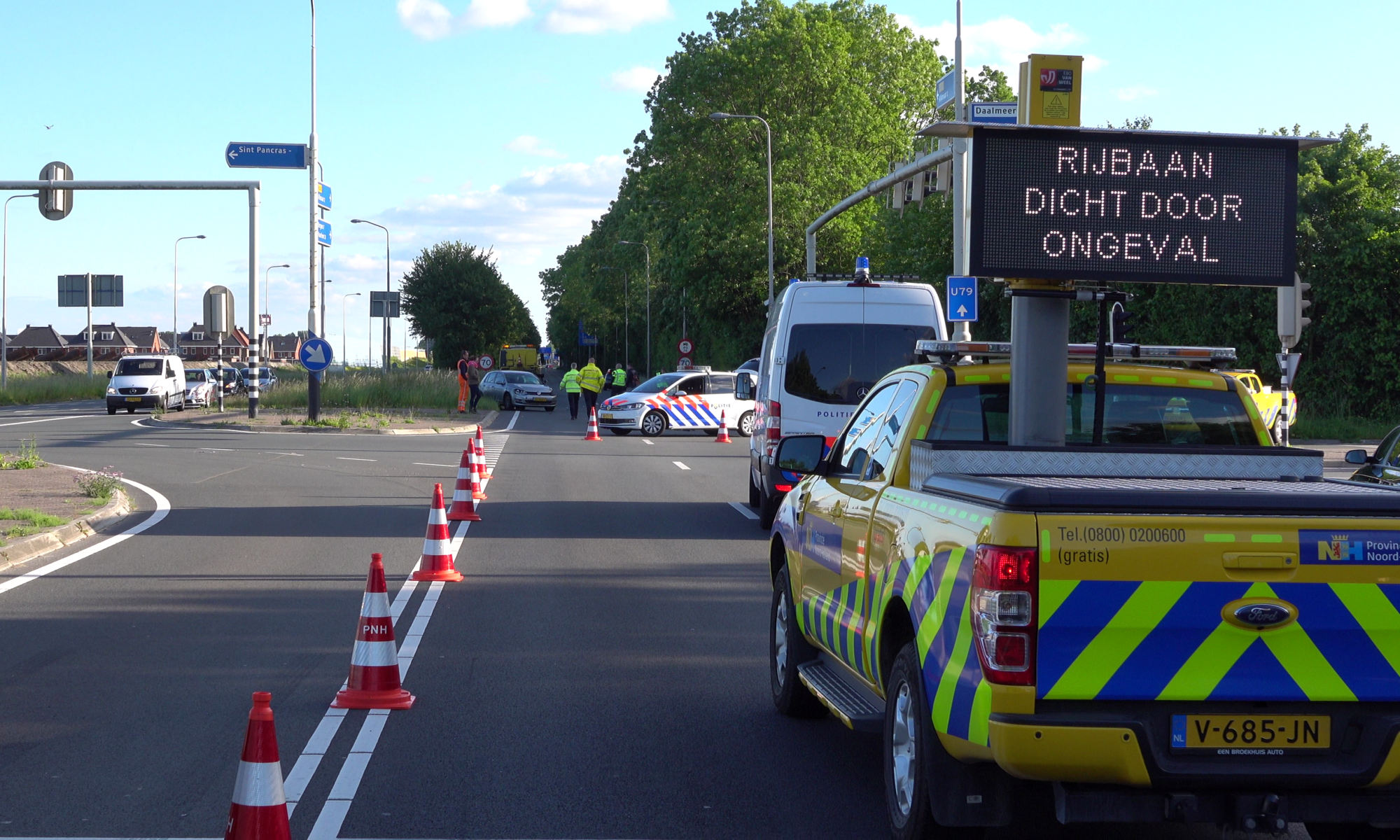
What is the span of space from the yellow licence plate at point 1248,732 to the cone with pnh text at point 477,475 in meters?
12.4

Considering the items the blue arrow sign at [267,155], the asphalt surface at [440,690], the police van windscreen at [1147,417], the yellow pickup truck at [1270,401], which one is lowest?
the asphalt surface at [440,690]

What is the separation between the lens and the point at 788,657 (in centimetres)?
659

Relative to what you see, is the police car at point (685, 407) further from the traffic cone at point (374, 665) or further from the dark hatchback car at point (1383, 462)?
the traffic cone at point (374, 665)

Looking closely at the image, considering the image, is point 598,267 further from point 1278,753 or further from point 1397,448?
point 1278,753

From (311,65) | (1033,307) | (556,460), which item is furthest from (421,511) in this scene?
(311,65)

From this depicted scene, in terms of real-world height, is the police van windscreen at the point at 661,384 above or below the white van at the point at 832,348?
below

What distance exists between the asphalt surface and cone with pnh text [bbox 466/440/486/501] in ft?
4.91

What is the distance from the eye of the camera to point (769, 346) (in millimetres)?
14961

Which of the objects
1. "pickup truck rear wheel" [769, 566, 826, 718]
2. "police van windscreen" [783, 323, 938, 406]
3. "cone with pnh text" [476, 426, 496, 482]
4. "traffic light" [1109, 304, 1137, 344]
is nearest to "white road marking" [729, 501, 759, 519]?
"police van windscreen" [783, 323, 938, 406]

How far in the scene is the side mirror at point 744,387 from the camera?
1825 centimetres

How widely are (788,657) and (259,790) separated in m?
3.04

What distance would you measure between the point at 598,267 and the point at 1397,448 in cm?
8487

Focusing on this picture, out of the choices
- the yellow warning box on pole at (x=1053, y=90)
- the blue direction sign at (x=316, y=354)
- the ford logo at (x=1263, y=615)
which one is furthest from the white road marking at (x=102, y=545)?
the blue direction sign at (x=316, y=354)

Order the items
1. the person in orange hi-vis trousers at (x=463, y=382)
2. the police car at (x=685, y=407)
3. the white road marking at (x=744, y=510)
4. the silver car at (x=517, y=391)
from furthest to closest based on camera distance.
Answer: the silver car at (x=517, y=391) → the person in orange hi-vis trousers at (x=463, y=382) → the police car at (x=685, y=407) → the white road marking at (x=744, y=510)
